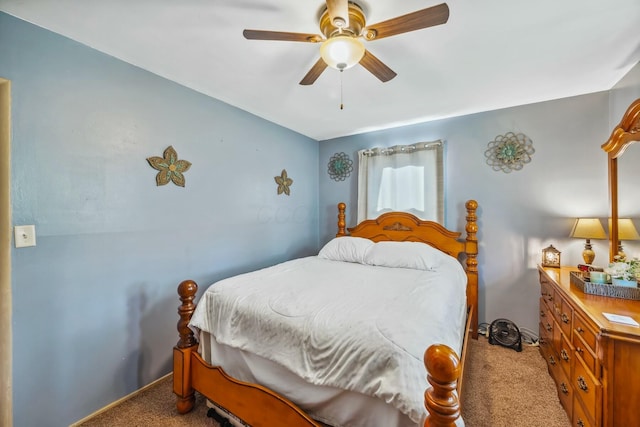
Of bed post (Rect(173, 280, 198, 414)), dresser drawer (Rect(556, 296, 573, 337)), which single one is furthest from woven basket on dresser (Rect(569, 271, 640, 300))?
bed post (Rect(173, 280, 198, 414))

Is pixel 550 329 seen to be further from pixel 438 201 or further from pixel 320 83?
pixel 320 83

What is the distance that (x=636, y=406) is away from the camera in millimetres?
1135

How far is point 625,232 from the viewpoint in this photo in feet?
6.05

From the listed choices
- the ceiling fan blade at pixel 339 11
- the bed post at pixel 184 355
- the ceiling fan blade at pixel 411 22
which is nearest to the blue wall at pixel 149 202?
the bed post at pixel 184 355

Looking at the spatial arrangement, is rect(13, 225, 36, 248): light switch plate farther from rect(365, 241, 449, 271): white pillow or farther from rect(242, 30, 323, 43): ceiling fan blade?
rect(365, 241, 449, 271): white pillow

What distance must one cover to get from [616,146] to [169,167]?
138 inches

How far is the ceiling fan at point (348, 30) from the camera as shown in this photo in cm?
116

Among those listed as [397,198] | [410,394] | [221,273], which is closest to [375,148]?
[397,198]

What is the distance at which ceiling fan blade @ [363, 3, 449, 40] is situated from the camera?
1.14 m

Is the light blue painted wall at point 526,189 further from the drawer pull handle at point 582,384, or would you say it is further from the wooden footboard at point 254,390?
the wooden footboard at point 254,390

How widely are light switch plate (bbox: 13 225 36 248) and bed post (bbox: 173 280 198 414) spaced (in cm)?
84

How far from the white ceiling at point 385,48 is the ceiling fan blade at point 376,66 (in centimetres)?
19

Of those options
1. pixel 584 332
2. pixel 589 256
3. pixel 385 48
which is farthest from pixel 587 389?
pixel 385 48

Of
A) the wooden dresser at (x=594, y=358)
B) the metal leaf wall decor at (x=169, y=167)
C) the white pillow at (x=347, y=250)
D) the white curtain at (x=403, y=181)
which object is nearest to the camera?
the wooden dresser at (x=594, y=358)
